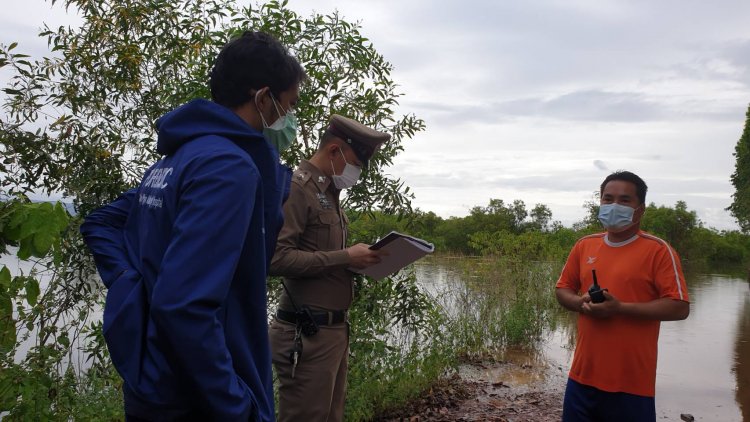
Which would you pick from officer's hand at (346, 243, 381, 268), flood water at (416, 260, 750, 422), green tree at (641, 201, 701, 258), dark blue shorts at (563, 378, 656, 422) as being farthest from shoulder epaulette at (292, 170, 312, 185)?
green tree at (641, 201, 701, 258)

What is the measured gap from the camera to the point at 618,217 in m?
3.49

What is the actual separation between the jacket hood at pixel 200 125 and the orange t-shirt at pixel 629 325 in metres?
2.47

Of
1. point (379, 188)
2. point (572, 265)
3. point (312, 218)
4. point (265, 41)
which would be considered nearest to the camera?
point (265, 41)

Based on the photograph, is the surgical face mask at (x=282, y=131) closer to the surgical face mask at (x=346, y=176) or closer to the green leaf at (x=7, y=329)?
the surgical face mask at (x=346, y=176)

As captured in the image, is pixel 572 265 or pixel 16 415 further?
pixel 572 265

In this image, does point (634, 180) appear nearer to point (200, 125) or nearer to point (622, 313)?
point (622, 313)

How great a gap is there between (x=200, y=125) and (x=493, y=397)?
6155mm

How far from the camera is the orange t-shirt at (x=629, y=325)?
3.20m

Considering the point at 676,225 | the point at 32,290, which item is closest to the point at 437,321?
the point at 32,290

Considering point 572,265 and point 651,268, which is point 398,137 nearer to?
point 572,265

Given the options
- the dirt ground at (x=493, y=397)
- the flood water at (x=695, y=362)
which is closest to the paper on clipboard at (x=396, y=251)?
the dirt ground at (x=493, y=397)

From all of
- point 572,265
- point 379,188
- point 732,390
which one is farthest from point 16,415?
point 732,390

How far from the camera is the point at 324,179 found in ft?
10.7

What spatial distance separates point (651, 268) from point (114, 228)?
2726mm
